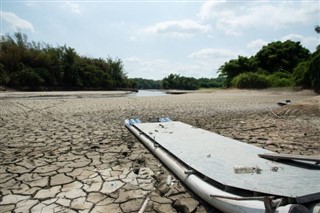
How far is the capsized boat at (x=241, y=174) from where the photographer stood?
4.71ft

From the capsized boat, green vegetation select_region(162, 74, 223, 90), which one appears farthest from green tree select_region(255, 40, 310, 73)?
the capsized boat

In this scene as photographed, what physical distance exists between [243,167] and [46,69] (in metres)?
23.8

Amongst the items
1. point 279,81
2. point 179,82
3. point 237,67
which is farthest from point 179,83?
point 279,81

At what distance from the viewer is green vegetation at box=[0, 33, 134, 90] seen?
2030cm

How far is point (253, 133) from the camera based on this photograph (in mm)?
3969

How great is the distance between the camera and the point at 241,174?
6.18ft

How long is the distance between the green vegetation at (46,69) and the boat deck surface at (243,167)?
20465mm

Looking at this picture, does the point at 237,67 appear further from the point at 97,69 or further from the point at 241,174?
the point at 241,174

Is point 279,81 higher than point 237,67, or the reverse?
point 237,67

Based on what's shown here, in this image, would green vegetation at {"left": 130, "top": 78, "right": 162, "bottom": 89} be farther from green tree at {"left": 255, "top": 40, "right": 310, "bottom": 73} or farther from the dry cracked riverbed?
the dry cracked riverbed

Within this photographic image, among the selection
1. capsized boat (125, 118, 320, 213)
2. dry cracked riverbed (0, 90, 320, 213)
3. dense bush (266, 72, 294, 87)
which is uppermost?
dense bush (266, 72, 294, 87)

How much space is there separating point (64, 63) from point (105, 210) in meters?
25.5

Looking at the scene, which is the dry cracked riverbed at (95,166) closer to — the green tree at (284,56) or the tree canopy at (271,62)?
the tree canopy at (271,62)

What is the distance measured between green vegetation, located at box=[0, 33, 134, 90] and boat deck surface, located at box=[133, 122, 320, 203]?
20465 mm
